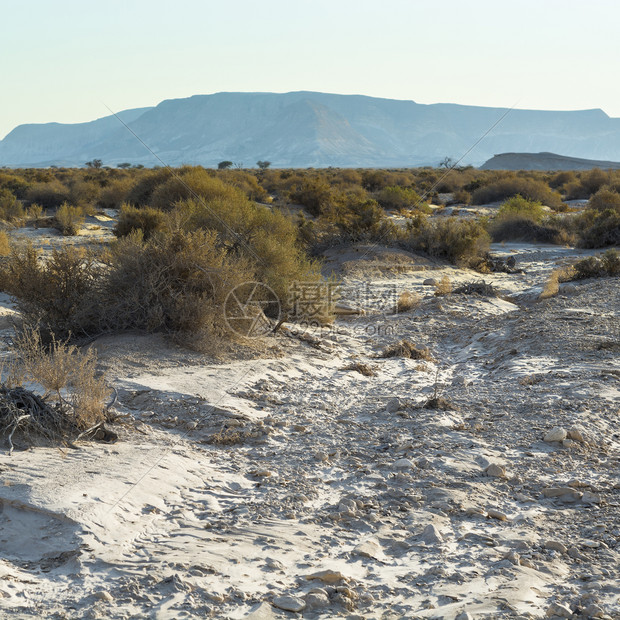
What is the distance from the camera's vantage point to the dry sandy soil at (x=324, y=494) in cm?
337

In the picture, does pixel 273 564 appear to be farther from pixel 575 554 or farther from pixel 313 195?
pixel 313 195

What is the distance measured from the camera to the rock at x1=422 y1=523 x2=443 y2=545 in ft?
13.3

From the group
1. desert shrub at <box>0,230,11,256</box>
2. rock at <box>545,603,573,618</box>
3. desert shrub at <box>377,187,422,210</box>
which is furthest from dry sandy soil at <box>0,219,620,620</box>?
desert shrub at <box>377,187,422,210</box>

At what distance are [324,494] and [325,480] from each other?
24 centimetres

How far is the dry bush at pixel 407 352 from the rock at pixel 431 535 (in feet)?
16.8

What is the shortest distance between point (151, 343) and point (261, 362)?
49.6 inches

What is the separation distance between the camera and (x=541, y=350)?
889cm

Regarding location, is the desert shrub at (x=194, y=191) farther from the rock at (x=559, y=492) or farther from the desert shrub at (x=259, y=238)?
the rock at (x=559, y=492)

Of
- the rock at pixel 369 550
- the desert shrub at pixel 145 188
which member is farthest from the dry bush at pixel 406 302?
the desert shrub at pixel 145 188

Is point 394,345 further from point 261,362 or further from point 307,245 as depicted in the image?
point 307,245

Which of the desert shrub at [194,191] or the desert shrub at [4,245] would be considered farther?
the desert shrub at [194,191]

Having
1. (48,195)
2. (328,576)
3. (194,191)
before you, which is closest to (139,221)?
(194,191)

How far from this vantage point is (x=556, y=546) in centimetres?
398

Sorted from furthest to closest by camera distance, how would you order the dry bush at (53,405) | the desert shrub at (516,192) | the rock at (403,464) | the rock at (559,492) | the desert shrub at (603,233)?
the desert shrub at (516,192), the desert shrub at (603,233), the rock at (403,464), the dry bush at (53,405), the rock at (559,492)
